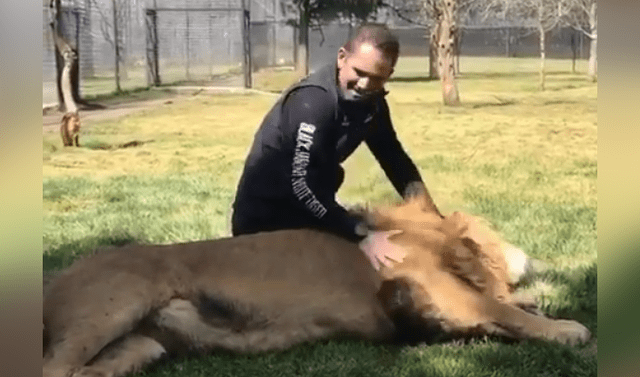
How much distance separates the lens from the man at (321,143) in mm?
2348

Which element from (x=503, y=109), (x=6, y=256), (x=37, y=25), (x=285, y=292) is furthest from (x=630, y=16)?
(x=6, y=256)

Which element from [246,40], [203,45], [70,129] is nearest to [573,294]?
[246,40]

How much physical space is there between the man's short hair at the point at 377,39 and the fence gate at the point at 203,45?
0.40m

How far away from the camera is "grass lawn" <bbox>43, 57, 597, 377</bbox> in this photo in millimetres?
2490

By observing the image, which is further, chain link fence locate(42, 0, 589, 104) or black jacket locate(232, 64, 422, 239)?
chain link fence locate(42, 0, 589, 104)

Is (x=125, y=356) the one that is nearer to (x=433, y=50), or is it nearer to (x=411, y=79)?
(x=411, y=79)

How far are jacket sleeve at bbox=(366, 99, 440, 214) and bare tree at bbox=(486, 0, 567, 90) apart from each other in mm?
536

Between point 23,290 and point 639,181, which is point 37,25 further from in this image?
point 639,181

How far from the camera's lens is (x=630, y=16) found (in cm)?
240

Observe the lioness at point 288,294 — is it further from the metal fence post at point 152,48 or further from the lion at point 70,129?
the metal fence post at point 152,48

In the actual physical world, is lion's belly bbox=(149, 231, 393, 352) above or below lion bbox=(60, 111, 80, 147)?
below

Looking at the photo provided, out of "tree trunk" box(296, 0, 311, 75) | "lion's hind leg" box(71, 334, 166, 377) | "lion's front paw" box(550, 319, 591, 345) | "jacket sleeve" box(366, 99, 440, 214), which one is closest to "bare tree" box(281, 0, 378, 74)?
"tree trunk" box(296, 0, 311, 75)

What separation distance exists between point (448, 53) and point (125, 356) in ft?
4.66

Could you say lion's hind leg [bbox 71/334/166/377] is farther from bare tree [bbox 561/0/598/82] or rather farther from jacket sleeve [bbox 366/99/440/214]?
bare tree [bbox 561/0/598/82]
